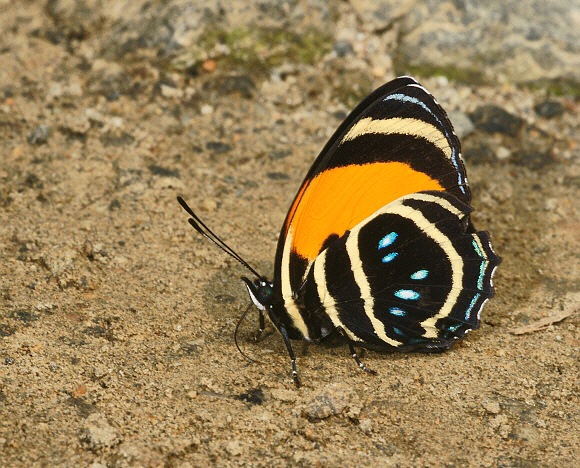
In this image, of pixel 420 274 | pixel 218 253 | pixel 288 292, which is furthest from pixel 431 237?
pixel 218 253

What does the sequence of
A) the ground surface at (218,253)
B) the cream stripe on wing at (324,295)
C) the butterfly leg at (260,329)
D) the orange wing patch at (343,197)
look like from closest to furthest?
the ground surface at (218,253)
the orange wing patch at (343,197)
the cream stripe on wing at (324,295)
the butterfly leg at (260,329)

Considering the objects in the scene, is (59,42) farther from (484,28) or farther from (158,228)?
(484,28)

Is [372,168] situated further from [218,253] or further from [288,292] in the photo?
[218,253]

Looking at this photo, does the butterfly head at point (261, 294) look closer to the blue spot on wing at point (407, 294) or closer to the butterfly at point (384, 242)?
the butterfly at point (384, 242)

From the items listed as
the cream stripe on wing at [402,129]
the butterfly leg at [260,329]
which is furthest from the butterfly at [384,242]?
the butterfly leg at [260,329]

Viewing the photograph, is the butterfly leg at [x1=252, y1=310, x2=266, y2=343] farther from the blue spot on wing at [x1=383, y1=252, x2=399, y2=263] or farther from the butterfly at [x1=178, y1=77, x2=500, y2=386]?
the blue spot on wing at [x1=383, y1=252, x2=399, y2=263]

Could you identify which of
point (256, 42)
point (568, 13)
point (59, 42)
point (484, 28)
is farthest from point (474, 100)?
point (59, 42)
